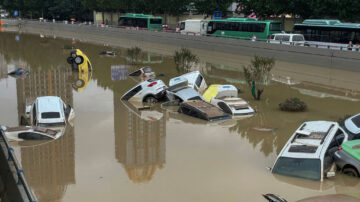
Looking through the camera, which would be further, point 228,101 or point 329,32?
point 329,32

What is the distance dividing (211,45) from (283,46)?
1188cm

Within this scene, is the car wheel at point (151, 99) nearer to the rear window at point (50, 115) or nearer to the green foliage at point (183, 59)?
the rear window at point (50, 115)

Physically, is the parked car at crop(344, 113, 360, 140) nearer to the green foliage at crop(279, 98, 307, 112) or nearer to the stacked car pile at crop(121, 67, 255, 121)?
the green foliage at crop(279, 98, 307, 112)

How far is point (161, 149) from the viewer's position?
579 inches

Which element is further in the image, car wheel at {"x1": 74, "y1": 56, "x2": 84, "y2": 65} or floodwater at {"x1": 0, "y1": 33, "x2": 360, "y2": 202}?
car wheel at {"x1": 74, "y1": 56, "x2": 84, "y2": 65}

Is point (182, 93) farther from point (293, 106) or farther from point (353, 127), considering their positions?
point (353, 127)

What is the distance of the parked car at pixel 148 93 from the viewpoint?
21491 millimetres

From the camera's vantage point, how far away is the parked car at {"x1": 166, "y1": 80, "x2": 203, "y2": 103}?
20.3 metres

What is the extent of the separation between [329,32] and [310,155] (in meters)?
29.5

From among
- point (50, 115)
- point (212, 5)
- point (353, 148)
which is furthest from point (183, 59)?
point (212, 5)

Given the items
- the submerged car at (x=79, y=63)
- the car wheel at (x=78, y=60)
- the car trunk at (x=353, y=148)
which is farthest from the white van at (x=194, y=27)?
the car trunk at (x=353, y=148)

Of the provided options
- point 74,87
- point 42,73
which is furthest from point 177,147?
point 42,73

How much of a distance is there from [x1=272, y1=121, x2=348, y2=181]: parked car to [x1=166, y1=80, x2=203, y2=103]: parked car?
7869mm

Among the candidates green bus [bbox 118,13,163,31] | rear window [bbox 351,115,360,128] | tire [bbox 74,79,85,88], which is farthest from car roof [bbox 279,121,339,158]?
green bus [bbox 118,13,163,31]
